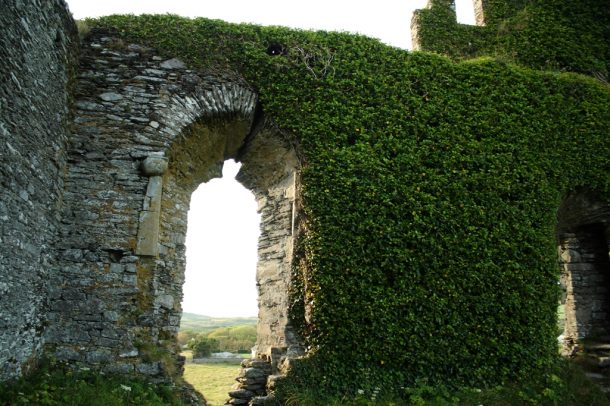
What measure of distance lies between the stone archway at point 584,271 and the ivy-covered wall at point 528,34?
11.8 ft

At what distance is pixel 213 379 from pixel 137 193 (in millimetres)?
4841

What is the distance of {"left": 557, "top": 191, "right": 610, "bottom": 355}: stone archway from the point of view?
861cm

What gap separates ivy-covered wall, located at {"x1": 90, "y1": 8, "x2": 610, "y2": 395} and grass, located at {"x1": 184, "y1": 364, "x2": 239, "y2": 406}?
222cm

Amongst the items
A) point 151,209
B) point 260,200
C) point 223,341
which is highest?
point 260,200

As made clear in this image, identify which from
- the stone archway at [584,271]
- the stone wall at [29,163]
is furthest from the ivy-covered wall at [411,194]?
the stone wall at [29,163]

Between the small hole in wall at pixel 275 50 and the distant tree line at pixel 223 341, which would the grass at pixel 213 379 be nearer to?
the distant tree line at pixel 223 341

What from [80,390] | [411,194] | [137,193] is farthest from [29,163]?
[411,194]

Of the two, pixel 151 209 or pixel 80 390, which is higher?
pixel 151 209

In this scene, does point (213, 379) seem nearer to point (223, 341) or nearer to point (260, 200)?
point (260, 200)

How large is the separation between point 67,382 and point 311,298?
10.7 ft

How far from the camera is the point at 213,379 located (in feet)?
29.9

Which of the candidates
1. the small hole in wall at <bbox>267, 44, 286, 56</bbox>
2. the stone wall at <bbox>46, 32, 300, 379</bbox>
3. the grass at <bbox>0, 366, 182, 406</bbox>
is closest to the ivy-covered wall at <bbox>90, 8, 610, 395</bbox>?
the small hole in wall at <bbox>267, 44, 286, 56</bbox>

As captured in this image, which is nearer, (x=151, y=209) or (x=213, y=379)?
(x=151, y=209)

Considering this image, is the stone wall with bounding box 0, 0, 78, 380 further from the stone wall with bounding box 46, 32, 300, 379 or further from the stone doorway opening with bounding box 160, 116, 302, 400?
the stone doorway opening with bounding box 160, 116, 302, 400
